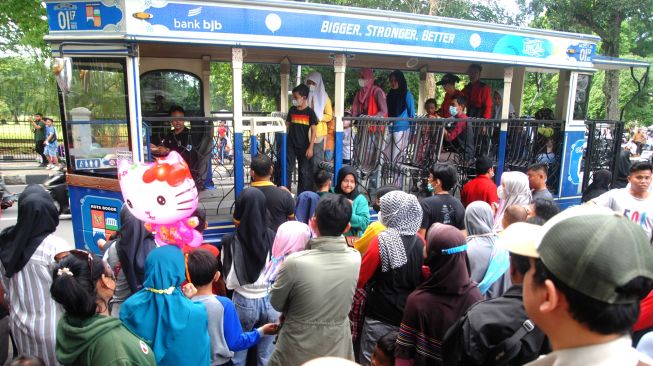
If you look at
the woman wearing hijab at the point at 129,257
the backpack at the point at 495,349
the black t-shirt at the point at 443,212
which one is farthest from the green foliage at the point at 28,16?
the backpack at the point at 495,349

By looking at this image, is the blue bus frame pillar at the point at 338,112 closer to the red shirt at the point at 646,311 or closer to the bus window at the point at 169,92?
the bus window at the point at 169,92

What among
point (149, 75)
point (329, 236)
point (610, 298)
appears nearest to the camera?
point (610, 298)

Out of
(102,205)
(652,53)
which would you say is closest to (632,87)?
(652,53)

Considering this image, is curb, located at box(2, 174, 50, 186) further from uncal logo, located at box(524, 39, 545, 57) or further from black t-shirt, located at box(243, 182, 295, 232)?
uncal logo, located at box(524, 39, 545, 57)

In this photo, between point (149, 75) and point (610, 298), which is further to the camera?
point (149, 75)

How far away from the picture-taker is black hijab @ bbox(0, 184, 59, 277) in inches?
A: 104

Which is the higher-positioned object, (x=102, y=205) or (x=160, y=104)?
(x=160, y=104)

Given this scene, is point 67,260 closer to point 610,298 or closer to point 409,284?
point 409,284

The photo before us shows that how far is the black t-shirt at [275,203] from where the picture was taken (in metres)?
3.98

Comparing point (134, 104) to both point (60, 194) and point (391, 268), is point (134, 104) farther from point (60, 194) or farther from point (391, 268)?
point (60, 194)

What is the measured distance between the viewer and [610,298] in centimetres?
99

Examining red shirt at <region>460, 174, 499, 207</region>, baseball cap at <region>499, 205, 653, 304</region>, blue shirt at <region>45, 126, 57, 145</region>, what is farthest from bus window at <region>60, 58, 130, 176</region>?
blue shirt at <region>45, 126, 57, 145</region>

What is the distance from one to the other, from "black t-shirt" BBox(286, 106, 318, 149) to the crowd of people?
1954 mm

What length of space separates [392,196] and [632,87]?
1144 inches
